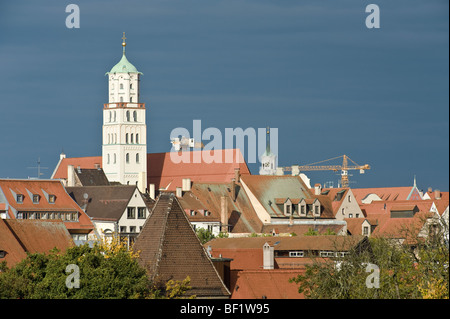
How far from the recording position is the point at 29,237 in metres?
88.2

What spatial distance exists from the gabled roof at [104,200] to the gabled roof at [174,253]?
5767cm

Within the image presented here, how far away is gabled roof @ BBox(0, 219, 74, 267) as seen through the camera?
82312 millimetres

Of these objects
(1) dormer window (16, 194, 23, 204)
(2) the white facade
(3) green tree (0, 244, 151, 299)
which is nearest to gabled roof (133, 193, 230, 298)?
(3) green tree (0, 244, 151, 299)

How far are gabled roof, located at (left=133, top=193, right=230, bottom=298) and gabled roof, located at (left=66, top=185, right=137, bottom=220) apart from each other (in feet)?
189

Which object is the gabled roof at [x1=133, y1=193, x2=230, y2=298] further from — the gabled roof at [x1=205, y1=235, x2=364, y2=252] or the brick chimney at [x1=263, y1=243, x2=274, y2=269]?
the gabled roof at [x1=205, y1=235, x2=364, y2=252]

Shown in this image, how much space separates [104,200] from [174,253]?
6377cm

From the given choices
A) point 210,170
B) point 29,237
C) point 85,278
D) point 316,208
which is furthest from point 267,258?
point 210,170

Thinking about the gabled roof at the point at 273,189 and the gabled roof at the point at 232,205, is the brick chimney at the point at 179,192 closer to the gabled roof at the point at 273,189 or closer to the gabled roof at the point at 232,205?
the gabled roof at the point at 232,205

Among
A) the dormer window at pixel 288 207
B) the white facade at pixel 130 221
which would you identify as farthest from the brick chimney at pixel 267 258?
the dormer window at pixel 288 207

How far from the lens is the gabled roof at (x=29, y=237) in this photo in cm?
8231

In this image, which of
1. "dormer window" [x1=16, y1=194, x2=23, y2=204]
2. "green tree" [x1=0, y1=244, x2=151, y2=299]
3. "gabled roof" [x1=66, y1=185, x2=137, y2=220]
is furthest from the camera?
"gabled roof" [x1=66, y1=185, x2=137, y2=220]

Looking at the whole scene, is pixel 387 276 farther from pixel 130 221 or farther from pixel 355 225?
pixel 355 225

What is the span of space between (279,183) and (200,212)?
60.2 ft

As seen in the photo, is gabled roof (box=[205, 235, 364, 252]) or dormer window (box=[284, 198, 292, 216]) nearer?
gabled roof (box=[205, 235, 364, 252])
